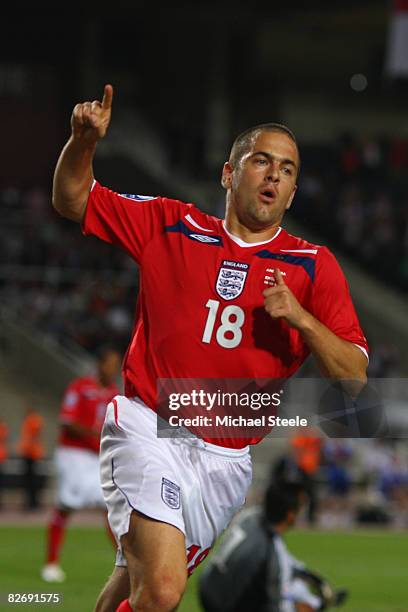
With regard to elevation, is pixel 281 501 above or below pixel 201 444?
below

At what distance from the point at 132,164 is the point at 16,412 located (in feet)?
32.1

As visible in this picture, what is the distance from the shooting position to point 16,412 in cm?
2508

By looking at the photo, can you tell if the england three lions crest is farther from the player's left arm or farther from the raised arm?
the raised arm

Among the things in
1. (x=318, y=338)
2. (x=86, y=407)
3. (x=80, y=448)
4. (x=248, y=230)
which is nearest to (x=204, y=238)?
(x=248, y=230)

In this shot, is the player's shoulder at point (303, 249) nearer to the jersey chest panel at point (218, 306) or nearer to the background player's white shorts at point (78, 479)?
the jersey chest panel at point (218, 306)

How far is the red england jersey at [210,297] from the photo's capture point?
216 inches

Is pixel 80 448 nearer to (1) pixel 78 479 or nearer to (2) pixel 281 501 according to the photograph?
(1) pixel 78 479

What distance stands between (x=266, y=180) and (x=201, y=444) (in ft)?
3.67

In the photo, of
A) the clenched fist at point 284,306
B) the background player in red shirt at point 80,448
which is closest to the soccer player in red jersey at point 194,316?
the clenched fist at point 284,306

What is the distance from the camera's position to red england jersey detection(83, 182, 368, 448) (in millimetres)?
5488

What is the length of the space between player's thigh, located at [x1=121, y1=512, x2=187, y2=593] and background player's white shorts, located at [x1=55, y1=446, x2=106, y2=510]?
7519 mm

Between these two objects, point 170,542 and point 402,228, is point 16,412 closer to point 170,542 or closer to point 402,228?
point 402,228

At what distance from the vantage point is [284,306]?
16.7 feet

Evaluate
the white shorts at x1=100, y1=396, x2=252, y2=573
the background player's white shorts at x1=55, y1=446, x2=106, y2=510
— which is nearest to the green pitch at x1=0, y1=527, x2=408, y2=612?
the background player's white shorts at x1=55, y1=446, x2=106, y2=510
